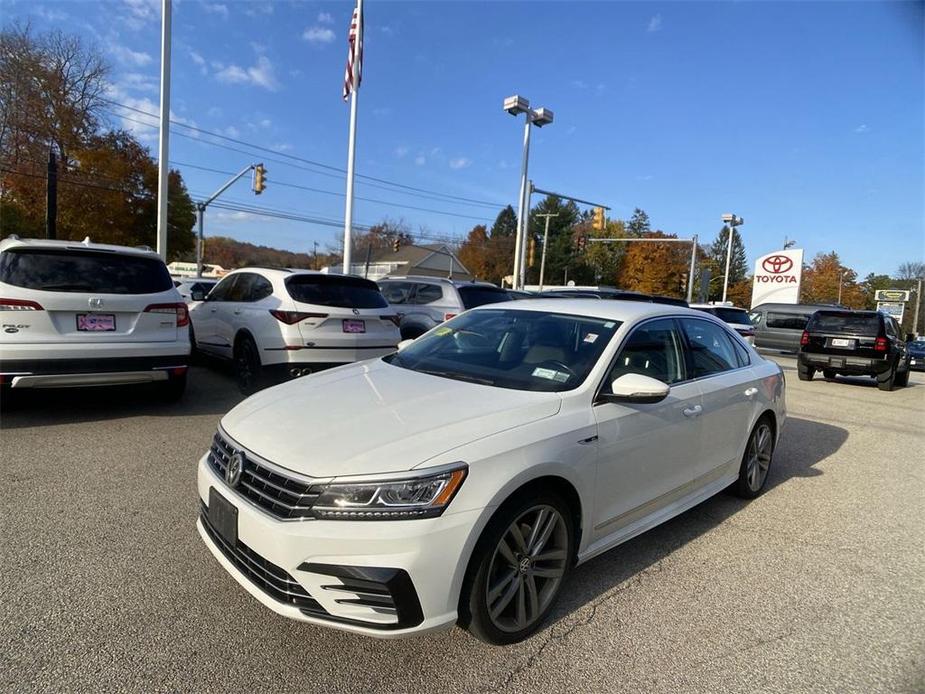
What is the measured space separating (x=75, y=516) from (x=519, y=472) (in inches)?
118

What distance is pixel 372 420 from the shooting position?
2.60 m

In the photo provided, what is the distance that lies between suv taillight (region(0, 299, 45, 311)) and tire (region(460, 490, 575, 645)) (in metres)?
5.02

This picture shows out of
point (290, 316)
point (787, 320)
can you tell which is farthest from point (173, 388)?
point (787, 320)

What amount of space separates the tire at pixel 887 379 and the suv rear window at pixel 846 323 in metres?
0.92

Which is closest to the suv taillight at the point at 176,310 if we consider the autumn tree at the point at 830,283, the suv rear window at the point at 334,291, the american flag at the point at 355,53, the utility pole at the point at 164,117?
the suv rear window at the point at 334,291

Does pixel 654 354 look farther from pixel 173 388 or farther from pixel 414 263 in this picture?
pixel 414 263

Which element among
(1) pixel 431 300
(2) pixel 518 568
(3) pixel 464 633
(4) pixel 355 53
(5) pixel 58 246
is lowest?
(3) pixel 464 633

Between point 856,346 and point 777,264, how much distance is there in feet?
82.9

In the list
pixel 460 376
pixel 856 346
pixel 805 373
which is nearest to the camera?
pixel 460 376

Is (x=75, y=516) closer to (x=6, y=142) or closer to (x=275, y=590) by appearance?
(x=275, y=590)

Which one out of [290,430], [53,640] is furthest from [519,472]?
[53,640]

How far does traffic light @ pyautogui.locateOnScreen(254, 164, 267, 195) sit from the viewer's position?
23.5 m

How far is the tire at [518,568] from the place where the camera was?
7.64 ft

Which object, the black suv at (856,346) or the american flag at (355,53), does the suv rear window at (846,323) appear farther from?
the american flag at (355,53)
